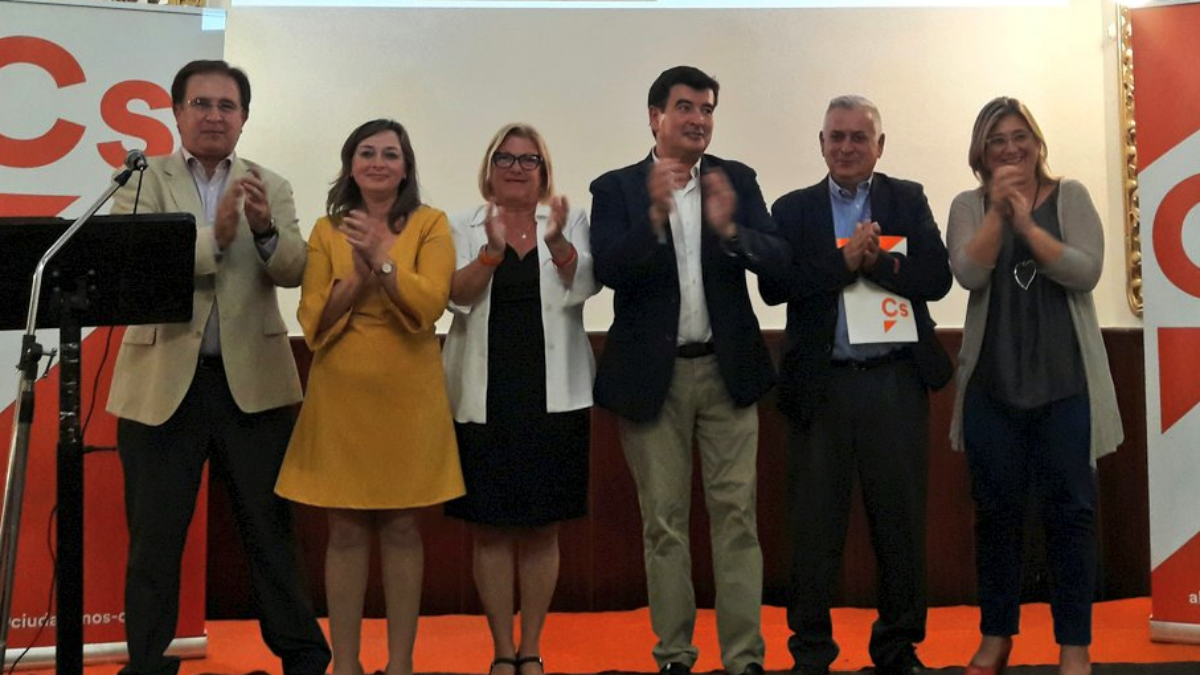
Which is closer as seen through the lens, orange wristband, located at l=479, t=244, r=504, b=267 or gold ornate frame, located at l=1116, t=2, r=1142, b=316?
orange wristband, located at l=479, t=244, r=504, b=267

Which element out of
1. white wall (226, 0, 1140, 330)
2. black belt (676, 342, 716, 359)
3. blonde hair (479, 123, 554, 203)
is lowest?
black belt (676, 342, 716, 359)

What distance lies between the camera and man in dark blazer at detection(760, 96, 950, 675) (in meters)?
3.30

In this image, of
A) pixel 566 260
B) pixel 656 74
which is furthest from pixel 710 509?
pixel 656 74

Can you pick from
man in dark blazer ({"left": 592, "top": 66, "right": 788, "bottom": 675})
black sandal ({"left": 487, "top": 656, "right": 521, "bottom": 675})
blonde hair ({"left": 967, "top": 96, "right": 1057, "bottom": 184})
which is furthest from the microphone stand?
blonde hair ({"left": 967, "top": 96, "right": 1057, "bottom": 184})

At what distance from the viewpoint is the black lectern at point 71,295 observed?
8.38 feet

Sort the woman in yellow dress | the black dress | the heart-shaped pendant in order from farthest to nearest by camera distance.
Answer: the heart-shaped pendant → the black dress → the woman in yellow dress

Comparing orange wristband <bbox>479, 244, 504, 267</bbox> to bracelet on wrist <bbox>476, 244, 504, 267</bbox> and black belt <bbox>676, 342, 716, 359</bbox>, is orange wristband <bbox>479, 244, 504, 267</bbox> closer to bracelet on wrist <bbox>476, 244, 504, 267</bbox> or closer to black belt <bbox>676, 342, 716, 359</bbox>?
bracelet on wrist <bbox>476, 244, 504, 267</bbox>

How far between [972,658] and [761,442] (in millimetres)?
1252

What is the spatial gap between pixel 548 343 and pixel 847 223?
0.95 metres

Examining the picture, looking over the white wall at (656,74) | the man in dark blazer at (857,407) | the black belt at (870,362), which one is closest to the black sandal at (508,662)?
the man in dark blazer at (857,407)

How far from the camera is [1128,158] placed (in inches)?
181

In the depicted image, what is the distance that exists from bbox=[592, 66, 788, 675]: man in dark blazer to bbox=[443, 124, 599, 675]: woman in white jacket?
13cm

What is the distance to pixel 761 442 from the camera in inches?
174

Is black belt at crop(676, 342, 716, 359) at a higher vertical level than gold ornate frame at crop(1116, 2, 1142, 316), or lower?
lower
